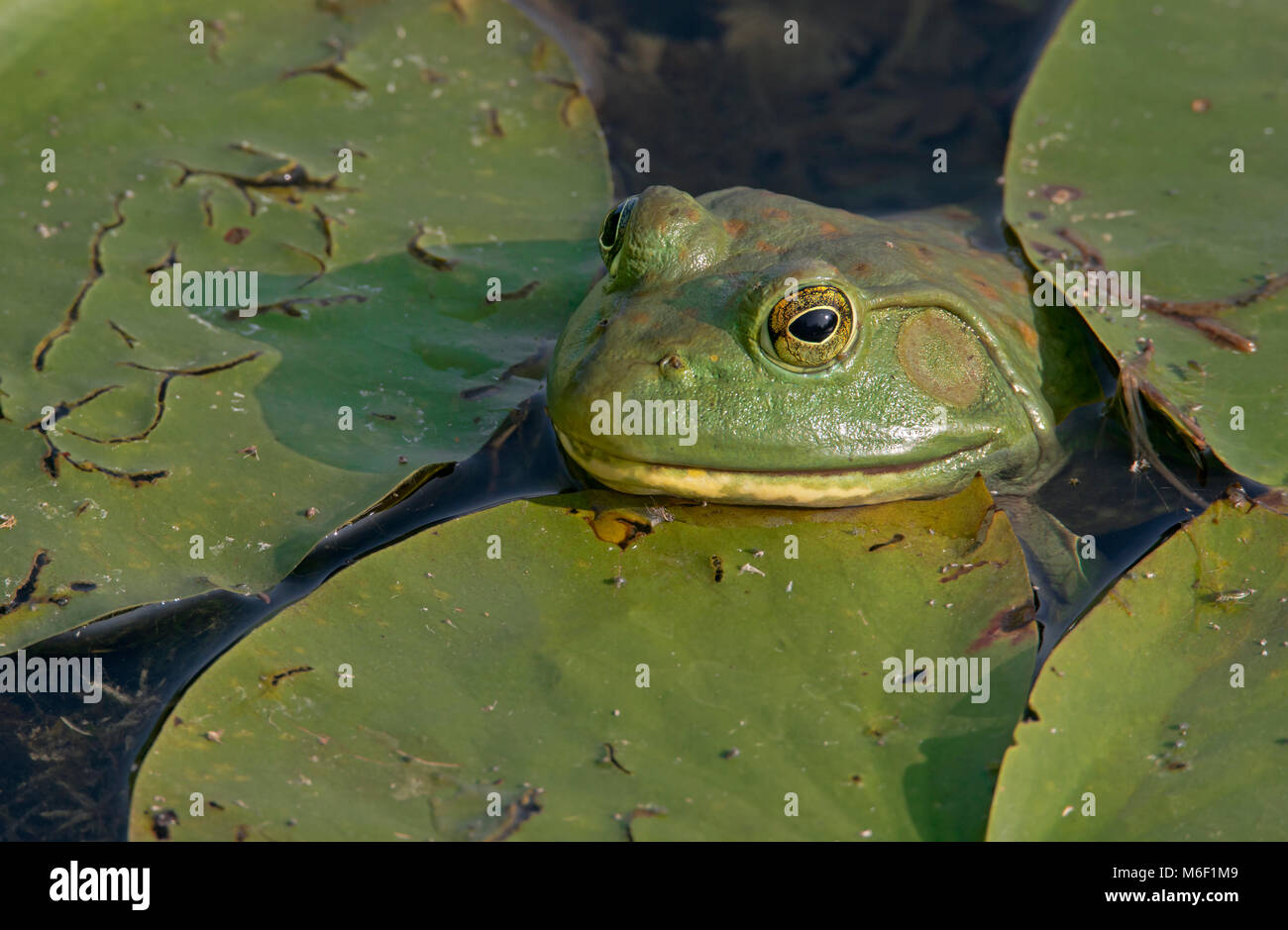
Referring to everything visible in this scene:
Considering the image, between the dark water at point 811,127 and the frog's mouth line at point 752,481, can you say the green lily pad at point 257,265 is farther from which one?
the frog's mouth line at point 752,481

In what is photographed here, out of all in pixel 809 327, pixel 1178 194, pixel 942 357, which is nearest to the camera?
pixel 809 327

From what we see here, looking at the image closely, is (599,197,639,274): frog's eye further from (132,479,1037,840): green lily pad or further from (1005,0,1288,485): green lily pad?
(1005,0,1288,485): green lily pad

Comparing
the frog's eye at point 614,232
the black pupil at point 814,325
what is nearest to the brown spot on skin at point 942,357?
the black pupil at point 814,325

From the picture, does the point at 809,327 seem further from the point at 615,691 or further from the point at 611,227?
the point at 615,691

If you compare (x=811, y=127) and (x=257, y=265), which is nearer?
(x=257, y=265)

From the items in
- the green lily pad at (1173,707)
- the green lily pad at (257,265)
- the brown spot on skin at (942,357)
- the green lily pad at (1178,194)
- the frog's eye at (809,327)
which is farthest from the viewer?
the green lily pad at (1178,194)

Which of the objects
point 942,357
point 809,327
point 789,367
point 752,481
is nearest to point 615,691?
point 752,481
